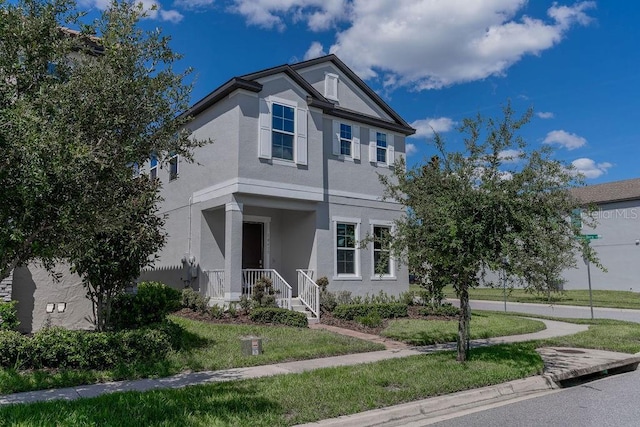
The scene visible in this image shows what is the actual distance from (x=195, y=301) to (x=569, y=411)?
403 inches

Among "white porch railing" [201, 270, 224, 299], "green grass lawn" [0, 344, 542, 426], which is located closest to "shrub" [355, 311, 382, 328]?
"white porch railing" [201, 270, 224, 299]

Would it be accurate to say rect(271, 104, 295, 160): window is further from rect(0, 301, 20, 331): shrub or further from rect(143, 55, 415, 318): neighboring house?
rect(0, 301, 20, 331): shrub

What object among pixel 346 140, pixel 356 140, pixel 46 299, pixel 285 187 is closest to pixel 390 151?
pixel 356 140

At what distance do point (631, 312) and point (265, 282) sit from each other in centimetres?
1707

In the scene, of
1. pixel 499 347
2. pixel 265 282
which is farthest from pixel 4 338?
pixel 499 347

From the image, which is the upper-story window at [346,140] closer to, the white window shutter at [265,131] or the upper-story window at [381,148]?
the upper-story window at [381,148]

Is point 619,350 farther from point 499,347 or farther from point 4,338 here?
point 4,338

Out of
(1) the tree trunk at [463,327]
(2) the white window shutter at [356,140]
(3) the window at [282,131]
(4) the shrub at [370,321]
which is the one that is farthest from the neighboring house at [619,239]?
(1) the tree trunk at [463,327]

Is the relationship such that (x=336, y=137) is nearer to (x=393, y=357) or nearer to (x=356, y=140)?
(x=356, y=140)

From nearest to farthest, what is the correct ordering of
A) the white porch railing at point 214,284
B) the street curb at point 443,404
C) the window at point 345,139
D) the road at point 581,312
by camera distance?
the street curb at point 443,404 < the white porch railing at point 214,284 < the window at point 345,139 < the road at point 581,312

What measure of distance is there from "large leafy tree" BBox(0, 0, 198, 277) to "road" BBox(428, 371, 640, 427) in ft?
16.1

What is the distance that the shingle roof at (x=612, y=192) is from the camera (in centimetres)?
3105

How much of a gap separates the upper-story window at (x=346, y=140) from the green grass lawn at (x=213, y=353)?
787cm

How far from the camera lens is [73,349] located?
777 centimetres
